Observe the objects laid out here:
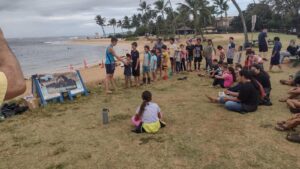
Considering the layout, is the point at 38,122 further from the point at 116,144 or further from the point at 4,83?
the point at 4,83

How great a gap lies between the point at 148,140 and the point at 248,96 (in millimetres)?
2810

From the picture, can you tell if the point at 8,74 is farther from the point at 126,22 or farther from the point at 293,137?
the point at 126,22

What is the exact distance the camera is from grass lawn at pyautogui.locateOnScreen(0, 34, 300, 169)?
4.71 metres

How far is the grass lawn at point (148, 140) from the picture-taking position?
4707mm

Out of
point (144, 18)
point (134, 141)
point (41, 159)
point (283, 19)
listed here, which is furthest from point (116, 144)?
point (144, 18)

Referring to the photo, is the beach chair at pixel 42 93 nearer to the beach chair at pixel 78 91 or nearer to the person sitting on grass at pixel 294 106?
the beach chair at pixel 78 91

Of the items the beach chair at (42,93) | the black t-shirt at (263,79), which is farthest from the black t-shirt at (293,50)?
the beach chair at (42,93)

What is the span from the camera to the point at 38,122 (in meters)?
7.08

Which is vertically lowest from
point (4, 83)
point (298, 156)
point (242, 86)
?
point (298, 156)

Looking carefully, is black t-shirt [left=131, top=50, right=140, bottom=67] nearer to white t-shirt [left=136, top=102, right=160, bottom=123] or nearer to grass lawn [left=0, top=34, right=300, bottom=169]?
grass lawn [left=0, top=34, right=300, bottom=169]

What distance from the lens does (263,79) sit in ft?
26.9

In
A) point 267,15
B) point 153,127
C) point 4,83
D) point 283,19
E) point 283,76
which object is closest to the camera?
point 4,83

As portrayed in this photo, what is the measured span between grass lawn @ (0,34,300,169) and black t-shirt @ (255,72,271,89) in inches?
19.6

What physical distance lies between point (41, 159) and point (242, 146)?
10.8 ft
